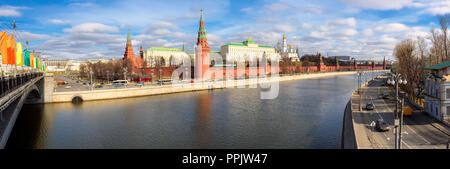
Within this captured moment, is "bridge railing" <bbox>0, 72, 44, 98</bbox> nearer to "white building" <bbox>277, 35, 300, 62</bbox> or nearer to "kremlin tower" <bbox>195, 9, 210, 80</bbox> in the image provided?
"kremlin tower" <bbox>195, 9, 210, 80</bbox>

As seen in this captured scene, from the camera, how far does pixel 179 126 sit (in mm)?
17609

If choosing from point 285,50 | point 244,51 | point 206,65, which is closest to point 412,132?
point 206,65

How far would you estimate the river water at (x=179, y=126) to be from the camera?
14109mm

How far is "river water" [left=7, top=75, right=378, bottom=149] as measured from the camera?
1411 centimetres

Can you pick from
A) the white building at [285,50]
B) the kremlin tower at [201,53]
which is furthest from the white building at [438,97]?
the white building at [285,50]

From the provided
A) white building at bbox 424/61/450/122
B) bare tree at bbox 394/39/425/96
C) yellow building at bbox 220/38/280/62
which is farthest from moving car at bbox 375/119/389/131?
yellow building at bbox 220/38/280/62

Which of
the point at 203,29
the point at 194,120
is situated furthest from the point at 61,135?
the point at 203,29

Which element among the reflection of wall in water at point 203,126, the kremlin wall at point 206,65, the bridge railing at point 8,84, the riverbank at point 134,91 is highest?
the kremlin wall at point 206,65

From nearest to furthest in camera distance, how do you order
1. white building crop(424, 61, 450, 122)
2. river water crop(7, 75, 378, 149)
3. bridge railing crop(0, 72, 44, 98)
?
1. bridge railing crop(0, 72, 44, 98)
2. river water crop(7, 75, 378, 149)
3. white building crop(424, 61, 450, 122)

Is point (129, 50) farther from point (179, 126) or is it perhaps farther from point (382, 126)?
point (382, 126)

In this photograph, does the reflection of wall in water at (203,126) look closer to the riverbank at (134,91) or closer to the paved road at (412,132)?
the paved road at (412,132)
